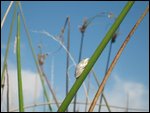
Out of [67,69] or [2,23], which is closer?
[2,23]

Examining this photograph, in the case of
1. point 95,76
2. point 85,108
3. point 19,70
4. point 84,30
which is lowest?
point 85,108

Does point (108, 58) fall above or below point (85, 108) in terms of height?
above

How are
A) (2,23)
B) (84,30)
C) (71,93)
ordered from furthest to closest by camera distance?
(84,30) < (2,23) < (71,93)

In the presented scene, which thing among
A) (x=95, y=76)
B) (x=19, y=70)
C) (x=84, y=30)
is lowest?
(x=95, y=76)

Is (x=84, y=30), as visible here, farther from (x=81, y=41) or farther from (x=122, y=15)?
(x=122, y=15)

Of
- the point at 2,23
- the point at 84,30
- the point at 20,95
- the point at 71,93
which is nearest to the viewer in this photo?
the point at 71,93

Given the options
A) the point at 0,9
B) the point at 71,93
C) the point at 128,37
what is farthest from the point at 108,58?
the point at 71,93

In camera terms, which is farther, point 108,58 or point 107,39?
point 108,58

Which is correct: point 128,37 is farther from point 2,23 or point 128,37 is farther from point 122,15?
point 2,23

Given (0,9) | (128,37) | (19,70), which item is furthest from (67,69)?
(128,37)
